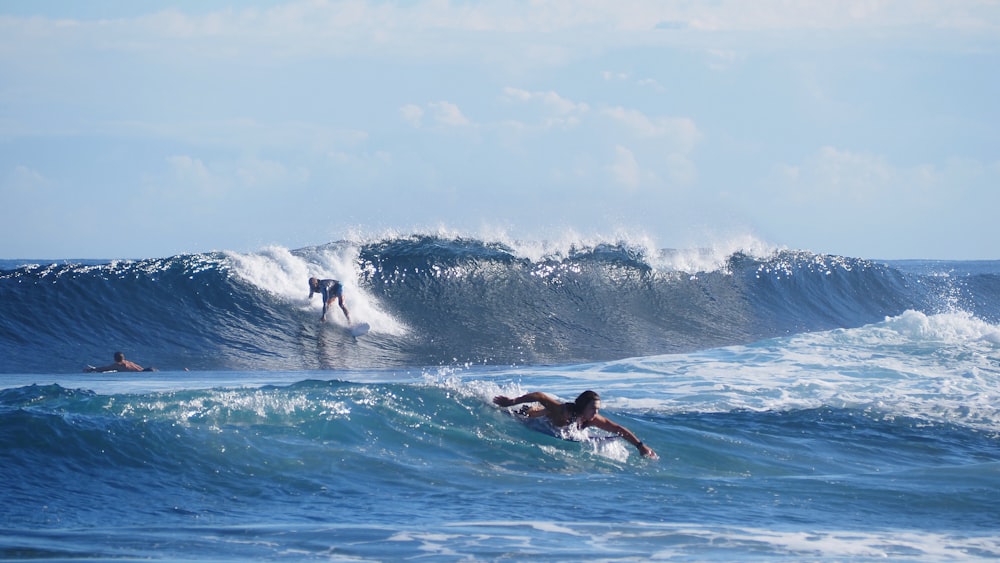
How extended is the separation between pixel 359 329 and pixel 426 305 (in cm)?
235

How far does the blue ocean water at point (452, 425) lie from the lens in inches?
238

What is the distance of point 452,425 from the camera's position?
9.12m

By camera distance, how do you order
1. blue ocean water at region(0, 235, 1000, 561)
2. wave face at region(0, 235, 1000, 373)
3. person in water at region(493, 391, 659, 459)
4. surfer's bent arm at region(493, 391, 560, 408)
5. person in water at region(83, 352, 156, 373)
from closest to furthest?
blue ocean water at region(0, 235, 1000, 561)
person in water at region(493, 391, 659, 459)
surfer's bent arm at region(493, 391, 560, 408)
person in water at region(83, 352, 156, 373)
wave face at region(0, 235, 1000, 373)

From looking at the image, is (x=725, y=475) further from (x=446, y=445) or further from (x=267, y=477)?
(x=267, y=477)

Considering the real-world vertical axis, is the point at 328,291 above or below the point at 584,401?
above

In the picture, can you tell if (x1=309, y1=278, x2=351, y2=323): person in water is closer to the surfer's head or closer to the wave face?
the wave face

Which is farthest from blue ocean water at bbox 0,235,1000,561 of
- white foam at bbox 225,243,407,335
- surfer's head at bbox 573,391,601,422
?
surfer's head at bbox 573,391,601,422

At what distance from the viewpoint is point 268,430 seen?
27.3 feet

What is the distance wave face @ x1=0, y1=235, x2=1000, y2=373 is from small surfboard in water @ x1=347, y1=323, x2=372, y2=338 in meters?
0.16

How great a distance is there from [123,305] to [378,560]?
14818 mm

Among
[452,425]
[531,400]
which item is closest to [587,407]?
[531,400]

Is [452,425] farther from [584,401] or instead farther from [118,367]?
[118,367]

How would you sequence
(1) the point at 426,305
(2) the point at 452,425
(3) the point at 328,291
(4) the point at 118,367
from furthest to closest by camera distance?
(1) the point at 426,305 < (3) the point at 328,291 < (4) the point at 118,367 < (2) the point at 452,425

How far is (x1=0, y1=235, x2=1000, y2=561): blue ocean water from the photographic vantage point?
238 inches
